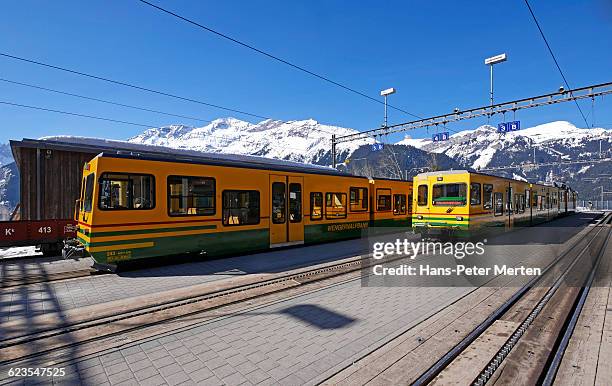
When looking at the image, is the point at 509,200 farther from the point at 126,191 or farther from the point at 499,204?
the point at 126,191

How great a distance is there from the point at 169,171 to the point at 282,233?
4.61 m

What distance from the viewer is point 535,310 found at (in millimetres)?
5309

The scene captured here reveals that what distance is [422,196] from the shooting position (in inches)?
525

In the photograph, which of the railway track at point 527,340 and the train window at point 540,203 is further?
the train window at point 540,203

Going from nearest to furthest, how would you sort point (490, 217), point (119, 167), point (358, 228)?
point (119, 167), point (490, 217), point (358, 228)

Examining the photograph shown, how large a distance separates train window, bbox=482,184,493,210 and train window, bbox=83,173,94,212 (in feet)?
44.6

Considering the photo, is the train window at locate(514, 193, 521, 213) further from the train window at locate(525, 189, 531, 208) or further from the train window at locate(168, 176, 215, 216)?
the train window at locate(168, 176, 215, 216)

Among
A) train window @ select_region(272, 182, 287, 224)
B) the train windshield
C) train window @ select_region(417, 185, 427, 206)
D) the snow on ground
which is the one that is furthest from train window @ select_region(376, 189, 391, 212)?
the snow on ground

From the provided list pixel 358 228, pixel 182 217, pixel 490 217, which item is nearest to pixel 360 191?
pixel 358 228

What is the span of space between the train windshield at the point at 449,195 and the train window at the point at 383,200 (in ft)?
10.5

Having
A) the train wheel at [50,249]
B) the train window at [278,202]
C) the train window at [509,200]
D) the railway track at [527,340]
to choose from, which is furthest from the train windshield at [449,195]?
the train wheel at [50,249]

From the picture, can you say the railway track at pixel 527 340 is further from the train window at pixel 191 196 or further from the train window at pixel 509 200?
the train window at pixel 509 200

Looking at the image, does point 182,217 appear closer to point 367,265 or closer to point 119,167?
point 119,167

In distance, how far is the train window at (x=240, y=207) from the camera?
9.85m
